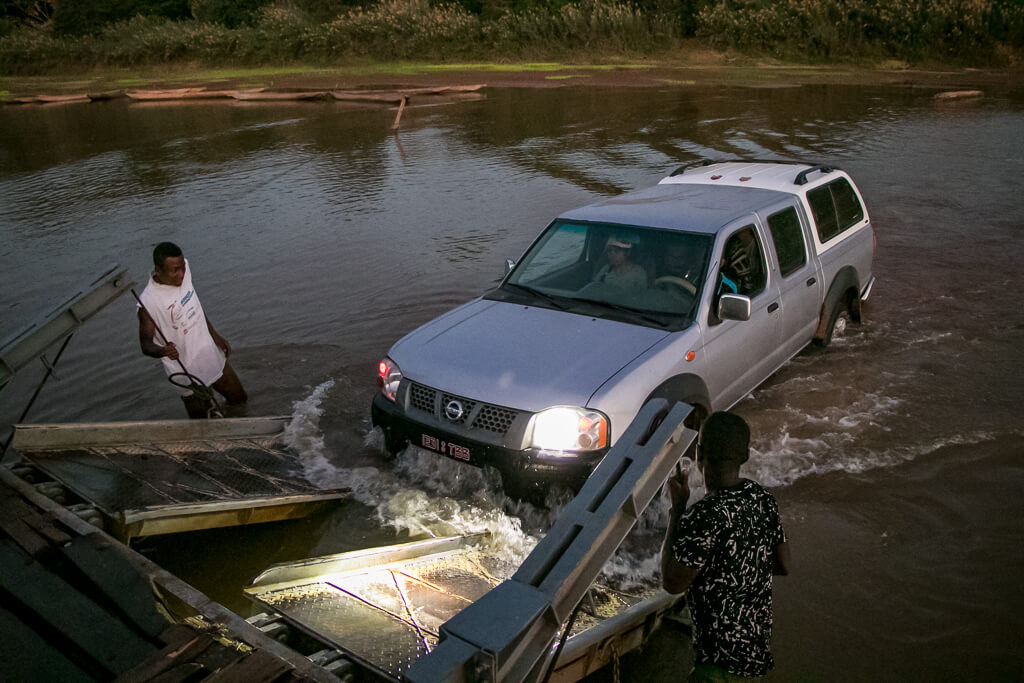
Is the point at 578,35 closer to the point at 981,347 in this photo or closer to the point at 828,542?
the point at 981,347

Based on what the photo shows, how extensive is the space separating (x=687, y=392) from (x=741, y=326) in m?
1.05

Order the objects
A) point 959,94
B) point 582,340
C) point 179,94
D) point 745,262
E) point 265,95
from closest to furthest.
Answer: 1. point 582,340
2. point 745,262
3. point 959,94
4. point 265,95
5. point 179,94

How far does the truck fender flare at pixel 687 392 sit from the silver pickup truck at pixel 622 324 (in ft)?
0.03

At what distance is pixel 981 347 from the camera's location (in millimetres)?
7918

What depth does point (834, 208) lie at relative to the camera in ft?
24.3

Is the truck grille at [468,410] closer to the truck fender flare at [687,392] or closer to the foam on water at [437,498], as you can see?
the foam on water at [437,498]

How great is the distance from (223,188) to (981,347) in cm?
1445

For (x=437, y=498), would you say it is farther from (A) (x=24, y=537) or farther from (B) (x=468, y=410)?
(A) (x=24, y=537)

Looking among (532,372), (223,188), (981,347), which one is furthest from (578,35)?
(532,372)

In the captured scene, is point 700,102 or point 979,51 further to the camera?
point 979,51

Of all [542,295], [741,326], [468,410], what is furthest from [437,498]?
[741,326]

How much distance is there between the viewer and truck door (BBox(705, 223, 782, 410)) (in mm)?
5621

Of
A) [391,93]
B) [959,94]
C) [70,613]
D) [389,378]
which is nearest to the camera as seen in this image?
[70,613]

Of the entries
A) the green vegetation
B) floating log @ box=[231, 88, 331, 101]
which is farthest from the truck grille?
the green vegetation
